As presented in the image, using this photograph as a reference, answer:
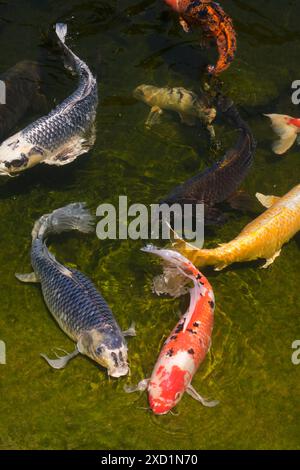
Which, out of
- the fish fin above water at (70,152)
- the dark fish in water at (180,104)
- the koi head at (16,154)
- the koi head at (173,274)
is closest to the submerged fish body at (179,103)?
the dark fish in water at (180,104)

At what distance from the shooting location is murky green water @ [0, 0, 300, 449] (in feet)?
17.3

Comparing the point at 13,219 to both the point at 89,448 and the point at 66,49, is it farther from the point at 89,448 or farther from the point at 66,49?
the point at 89,448

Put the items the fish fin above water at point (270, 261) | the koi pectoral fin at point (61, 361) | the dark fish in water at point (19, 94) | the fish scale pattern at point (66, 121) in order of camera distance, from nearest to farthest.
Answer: the koi pectoral fin at point (61, 361)
the fish fin above water at point (270, 261)
the fish scale pattern at point (66, 121)
the dark fish in water at point (19, 94)

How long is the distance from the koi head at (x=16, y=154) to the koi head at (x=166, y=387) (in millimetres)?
2768

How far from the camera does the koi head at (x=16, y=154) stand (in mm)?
6504

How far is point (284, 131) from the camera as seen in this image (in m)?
7.29

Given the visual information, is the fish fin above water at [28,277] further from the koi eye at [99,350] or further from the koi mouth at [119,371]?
the koi mouth at [119,371]

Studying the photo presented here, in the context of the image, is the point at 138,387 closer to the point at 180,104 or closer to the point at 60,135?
the point at 60,135

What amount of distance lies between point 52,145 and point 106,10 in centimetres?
276

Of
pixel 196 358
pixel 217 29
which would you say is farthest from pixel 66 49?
pixel 196 358

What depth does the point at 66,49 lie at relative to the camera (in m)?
7.30

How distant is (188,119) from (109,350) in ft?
11.2

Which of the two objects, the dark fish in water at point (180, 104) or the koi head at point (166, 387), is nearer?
the koi head at point (166, 387)
